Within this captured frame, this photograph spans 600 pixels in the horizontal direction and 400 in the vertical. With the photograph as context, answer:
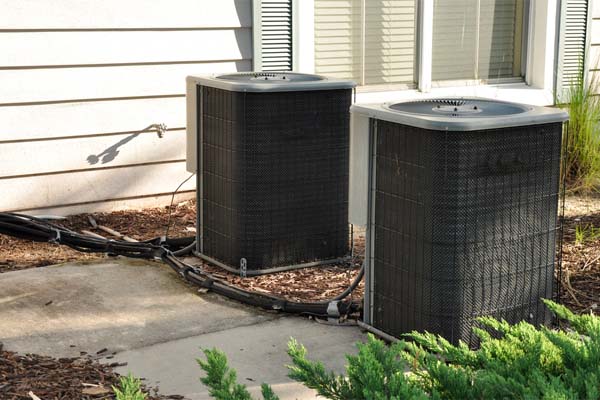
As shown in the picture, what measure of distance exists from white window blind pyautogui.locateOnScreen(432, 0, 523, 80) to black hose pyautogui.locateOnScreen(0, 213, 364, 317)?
3.77 metres

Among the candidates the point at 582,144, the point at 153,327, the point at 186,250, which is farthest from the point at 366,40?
the point at 153,327

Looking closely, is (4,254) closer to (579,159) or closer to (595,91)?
(579,159)

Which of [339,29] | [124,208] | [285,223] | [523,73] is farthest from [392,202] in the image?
[523,73]

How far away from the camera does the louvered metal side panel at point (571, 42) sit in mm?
9523

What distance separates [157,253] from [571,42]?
5378mm

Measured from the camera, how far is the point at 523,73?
31.7ft

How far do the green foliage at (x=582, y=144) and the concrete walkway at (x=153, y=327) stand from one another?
164 inches

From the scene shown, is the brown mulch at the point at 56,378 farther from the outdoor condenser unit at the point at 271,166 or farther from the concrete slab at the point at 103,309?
the outdoor condenser unit at the point at 271,166

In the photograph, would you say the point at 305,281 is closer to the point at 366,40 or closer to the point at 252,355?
the point at 252,355

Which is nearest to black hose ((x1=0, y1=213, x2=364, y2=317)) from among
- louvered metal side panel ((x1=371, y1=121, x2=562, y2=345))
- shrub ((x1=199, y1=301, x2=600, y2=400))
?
louvered metal side panel ((x1=371, y1=121, x2=562, y2=345))

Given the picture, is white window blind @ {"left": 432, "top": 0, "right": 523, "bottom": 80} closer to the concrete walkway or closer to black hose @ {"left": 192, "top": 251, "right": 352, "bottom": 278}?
black hose @ {"left": 192, "top": 251, "right": 352, "bottom": 278}

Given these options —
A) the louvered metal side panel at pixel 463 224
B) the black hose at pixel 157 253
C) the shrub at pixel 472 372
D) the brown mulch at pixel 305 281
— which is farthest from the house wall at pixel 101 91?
the shrub at pixel 472 372

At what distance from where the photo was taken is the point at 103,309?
203 inches

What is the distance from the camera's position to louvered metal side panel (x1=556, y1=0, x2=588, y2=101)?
31.2 ft
